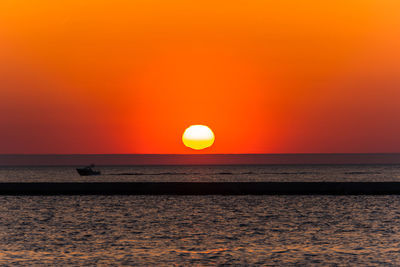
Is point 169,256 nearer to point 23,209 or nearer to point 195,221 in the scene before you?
point 195,221

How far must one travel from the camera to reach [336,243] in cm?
2570

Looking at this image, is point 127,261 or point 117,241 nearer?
point 127,261

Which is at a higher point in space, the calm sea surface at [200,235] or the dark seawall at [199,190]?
the dark seawall at [199,190]

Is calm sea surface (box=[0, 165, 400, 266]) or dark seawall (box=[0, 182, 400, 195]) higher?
dark seawall (box=[0, 182, 400, 195])

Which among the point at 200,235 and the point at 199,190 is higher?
the point at 199,190

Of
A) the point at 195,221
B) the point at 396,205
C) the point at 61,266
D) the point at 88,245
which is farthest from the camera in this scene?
the point at 396,205

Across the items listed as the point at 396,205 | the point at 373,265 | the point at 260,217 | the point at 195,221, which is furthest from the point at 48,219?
the point at 396,205

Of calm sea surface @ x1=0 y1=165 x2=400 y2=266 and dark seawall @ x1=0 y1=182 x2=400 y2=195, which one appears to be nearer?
calm sea surface @ x1=0 y1=165 x2=400 y2=266

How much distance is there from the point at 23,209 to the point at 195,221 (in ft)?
49.0

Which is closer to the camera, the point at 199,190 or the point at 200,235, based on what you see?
the point at 200,235

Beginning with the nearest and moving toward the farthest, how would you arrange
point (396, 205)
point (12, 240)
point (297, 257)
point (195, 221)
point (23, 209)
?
point (297, 257)
point (12, 240)
point (195, 221)
point (23, 209)
point (396, 205)

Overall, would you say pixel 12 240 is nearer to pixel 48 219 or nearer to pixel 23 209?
pixel 48 219

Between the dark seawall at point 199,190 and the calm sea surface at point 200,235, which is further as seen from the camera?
the dark seawall at point 199,190

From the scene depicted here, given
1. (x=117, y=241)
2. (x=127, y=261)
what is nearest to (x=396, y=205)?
(x=117, y=241)
